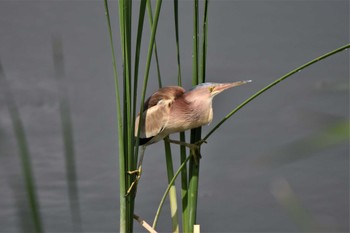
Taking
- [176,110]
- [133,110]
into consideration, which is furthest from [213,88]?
[133,110]

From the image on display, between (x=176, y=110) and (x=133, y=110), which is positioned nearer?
(x=133, y=110)

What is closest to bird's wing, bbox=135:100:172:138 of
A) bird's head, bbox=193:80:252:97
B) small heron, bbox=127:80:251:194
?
small heron, bbox=127:80:251:194

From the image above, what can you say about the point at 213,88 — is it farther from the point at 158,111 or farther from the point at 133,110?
the point at 133,110

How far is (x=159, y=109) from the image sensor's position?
2.01 m

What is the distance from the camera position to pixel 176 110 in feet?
6.54

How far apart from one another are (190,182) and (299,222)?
94 cm

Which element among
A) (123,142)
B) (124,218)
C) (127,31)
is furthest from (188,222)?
(127,31)

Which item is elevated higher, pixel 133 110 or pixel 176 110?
pixel 133 110

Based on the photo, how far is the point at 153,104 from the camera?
2020mm

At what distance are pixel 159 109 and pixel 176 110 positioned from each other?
0.06 meters

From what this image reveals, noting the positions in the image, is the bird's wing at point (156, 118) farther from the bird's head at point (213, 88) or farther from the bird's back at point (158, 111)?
the bird's head at point (213, 88)

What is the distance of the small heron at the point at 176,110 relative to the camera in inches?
75.4

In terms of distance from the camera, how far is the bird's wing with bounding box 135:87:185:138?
6.47ft

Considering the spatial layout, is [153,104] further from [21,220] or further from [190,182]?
[21,220]
